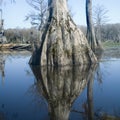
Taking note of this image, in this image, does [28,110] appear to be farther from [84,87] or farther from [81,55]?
[81,55]

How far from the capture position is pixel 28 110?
665cm

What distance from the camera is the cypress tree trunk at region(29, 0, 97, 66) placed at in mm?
16469

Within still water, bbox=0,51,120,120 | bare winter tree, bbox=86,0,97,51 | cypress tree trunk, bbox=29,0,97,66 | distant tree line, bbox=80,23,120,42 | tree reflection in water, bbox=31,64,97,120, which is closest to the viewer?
still water, bbox=0,51,120,120

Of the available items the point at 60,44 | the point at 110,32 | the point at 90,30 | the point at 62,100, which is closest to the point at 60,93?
the point at 62,100

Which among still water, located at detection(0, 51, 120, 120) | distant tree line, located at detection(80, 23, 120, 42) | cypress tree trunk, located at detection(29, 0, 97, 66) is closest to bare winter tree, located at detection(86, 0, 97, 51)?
cypress tree trunk, located at detection(29, 0, 97, 66)

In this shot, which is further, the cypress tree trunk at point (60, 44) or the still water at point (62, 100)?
the cypress tree trunk at point (60, 44)

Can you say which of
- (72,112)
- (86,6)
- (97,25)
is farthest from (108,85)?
(97,25)

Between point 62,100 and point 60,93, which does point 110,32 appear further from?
point 62,100

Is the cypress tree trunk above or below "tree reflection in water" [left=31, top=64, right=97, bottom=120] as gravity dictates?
above

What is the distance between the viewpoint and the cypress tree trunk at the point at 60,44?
16.5m

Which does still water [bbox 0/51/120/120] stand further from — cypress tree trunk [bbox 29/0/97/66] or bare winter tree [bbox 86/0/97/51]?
bare winter tree [bbox 86/0/97/51]

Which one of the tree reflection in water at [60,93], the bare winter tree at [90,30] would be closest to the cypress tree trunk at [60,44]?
the tree reflection in water at [60,93]

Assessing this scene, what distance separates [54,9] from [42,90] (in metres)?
9.63

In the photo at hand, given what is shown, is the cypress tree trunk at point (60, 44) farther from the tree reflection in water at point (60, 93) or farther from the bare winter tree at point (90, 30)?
the bare winter tree at point (90, 30)
